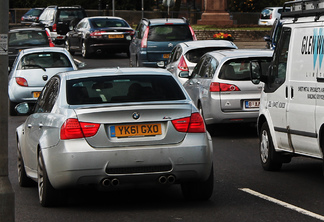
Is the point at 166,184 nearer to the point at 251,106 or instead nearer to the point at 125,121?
the point at 125,121

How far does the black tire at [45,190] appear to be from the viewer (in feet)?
28.3

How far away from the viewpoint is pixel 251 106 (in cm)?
1551

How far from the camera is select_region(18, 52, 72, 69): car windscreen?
67.6 feet

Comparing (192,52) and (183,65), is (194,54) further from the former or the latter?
(183,65)

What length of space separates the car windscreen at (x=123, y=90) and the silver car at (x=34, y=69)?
37.0 ft

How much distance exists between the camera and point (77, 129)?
837cm

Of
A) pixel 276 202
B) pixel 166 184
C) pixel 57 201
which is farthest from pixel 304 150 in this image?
pixel 57 201

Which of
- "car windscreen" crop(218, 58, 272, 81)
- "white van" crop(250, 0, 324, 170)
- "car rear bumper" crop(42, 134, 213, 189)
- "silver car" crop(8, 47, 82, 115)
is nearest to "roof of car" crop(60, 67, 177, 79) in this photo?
"car rear bumper" crop(42, 134, 213, 189)

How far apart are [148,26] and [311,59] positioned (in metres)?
17.8

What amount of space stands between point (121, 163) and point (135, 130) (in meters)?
0.34

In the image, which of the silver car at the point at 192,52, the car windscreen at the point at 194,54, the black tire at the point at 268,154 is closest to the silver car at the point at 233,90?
the black tire at the point at 268,154

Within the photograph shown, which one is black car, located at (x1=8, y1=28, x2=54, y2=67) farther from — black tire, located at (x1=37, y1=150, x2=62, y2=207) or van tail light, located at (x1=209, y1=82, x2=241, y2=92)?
black tire, located at (x1=37, y1=150, x2=62, y2=207)

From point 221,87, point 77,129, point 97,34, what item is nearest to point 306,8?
point 77,129

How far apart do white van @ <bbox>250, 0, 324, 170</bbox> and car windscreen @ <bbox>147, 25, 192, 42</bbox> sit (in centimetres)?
1562
